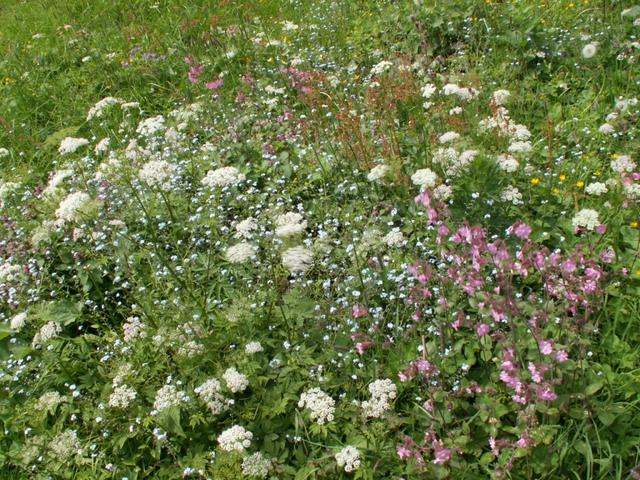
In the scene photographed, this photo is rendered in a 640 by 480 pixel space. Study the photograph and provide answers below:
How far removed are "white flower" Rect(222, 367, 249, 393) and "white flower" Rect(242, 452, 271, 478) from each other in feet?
0.93

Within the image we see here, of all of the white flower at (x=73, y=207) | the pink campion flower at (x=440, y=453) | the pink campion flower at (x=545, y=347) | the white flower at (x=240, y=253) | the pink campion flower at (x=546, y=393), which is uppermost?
the white flower at (x=73, y=207)

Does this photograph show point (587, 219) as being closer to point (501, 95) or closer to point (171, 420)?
point (501, 95)

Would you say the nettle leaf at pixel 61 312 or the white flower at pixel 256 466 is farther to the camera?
the nettle leaf at pixel 61 312

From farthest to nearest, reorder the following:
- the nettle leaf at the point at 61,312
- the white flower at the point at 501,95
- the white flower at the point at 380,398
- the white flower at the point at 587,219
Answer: the white flower at the point at 501,95 < the nettle leaf at the point at 61,312 < the white flower at the point at 587,219 < the white flower at the point at 380,398

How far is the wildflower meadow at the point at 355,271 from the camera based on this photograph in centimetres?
255

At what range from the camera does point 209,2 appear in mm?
7676

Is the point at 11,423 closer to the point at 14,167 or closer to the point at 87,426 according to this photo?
the point at 87,426

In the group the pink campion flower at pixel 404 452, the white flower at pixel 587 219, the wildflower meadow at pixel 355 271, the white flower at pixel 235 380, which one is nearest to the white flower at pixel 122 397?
the wildflower meadow at pixel 355 271

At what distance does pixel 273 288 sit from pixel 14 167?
10.8 feet

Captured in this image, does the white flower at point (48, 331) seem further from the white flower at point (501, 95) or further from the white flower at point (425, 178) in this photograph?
A: the white flower at point (501, 95)

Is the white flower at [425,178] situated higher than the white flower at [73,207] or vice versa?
the white flower at [73,207]

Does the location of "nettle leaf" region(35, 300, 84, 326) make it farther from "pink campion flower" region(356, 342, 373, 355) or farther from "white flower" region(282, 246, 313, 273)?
"pink campion flower" region(356, 342, 373, 355)

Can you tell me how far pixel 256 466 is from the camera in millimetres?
2502

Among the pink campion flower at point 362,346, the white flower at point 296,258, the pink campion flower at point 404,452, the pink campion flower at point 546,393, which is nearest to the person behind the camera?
the pink campion flower at point 546,393
